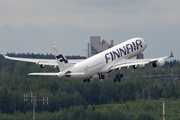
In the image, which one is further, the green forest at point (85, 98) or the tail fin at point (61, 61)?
the green forest at point (85, 98)

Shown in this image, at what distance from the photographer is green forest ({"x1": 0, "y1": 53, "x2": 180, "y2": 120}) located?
108750mm

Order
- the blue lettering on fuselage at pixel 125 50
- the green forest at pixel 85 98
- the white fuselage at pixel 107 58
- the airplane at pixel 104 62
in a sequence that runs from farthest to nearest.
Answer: the green forest at pixel 85 98 → the blue lettering on fuselage at pixel 125 50 → the white fuselage at pixel 107 58 → the airplane at pixel 104 62

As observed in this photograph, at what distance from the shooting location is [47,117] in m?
108

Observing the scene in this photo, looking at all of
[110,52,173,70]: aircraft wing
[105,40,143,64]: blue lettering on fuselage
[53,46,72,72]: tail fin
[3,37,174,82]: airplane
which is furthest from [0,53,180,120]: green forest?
[53,46,72,72]: tail fin

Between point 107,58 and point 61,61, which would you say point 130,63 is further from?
point 61,61

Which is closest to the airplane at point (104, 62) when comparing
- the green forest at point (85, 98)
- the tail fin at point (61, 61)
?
the tail fin at point (61, 61)

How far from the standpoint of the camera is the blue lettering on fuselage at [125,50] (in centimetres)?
7534

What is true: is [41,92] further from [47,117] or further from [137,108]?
[137,108]

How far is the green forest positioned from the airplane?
24.1 metres

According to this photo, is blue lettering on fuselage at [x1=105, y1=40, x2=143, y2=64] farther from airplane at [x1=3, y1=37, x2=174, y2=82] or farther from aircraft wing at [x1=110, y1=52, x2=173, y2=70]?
aircraft wing at [x1=110, y1=52, x2=173, y2=70]

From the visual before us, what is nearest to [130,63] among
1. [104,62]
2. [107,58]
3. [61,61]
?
[107,58]

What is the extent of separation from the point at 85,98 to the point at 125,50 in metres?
42.7

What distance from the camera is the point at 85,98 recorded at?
119 m

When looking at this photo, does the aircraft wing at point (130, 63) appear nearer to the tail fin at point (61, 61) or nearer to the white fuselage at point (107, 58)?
the white fuselage at point (107, 58)
